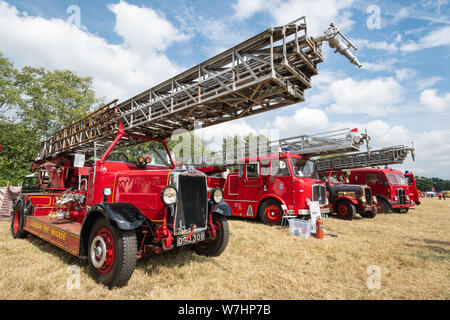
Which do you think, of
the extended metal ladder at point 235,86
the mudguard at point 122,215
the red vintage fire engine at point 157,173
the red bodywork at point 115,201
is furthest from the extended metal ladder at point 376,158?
the mudguard at point 122,215

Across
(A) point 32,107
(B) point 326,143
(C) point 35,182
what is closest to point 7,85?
(A) point 32,107

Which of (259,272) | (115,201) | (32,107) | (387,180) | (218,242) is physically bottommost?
(259,272)

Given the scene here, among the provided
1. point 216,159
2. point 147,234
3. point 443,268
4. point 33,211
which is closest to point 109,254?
point 147,234

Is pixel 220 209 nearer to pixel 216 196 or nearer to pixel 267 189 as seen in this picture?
pixel 216 196

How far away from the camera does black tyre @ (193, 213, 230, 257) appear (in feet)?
13.2

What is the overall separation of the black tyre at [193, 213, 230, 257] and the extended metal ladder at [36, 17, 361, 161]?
247cm

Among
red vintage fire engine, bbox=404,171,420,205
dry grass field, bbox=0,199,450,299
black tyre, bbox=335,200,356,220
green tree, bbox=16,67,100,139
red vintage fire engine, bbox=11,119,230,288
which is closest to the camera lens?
dry grass field, bbox=0,199,450,299

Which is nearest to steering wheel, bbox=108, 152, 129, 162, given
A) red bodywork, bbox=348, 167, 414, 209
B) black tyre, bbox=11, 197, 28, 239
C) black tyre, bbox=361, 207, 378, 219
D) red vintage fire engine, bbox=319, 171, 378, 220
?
black tyre, bbox=11, 197, 28, 239

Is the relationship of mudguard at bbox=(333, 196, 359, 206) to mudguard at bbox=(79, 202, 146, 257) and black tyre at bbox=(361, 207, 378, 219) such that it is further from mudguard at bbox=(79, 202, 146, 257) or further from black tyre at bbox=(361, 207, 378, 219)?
mudguard at bbox=(79, 202, 146, 257)

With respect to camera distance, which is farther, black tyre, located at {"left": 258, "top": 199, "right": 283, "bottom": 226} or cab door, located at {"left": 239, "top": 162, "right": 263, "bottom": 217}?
cab door, located at {"left": 239, "top": 162, "right": 263, "bottom": 217}

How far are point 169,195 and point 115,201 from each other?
1316mm

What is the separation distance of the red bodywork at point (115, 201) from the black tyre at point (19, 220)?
21cm

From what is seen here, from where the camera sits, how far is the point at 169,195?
304 cm

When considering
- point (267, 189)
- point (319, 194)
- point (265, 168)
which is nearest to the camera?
point (319, 194)
